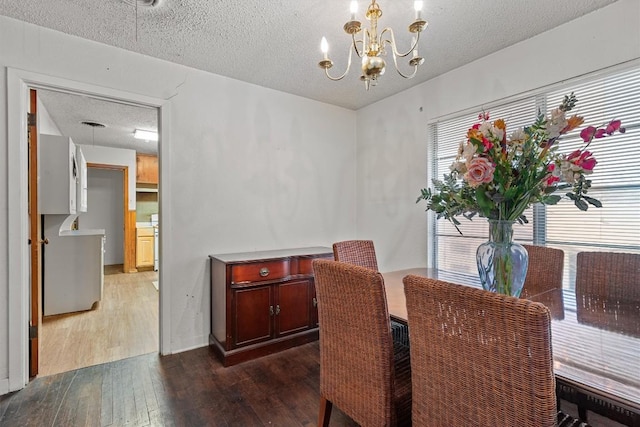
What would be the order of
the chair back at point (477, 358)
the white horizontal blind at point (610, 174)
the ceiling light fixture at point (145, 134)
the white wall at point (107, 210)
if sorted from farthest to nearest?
the white wall at point (107, 210), the ceiling light fixture at point (145, 134), the white horizontal blind at point (610, 174), the chair back at point (477, 358)

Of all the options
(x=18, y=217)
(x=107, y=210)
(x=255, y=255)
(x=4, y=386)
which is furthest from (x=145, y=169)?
(x=4, y=386)

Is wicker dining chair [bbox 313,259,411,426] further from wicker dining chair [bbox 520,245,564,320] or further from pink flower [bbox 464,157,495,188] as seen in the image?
wicker dining chair [bbox 520,245,564,320]

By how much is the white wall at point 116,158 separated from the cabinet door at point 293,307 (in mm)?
4668

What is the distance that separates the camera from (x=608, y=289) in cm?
171

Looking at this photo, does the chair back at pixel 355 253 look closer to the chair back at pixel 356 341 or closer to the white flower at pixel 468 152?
the chair back at pixel 356 341

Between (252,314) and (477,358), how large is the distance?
2007mm

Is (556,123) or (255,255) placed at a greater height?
(556,123)

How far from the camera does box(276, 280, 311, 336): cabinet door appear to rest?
277cm

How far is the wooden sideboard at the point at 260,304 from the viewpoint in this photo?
8.36 feet

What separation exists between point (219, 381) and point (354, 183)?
2.63 metres

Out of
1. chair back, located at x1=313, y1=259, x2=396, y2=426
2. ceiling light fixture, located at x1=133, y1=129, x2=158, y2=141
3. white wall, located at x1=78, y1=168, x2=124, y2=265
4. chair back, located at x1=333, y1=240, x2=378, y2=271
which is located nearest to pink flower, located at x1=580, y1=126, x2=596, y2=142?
chair back, located at x1=313, y1=259, x2=396, y2=426

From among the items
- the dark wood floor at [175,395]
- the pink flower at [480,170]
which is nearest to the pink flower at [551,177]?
the pink flower at [480,170]

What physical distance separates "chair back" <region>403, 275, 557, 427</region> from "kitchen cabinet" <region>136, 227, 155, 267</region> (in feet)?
20.7

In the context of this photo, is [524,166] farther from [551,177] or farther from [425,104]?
[425,104]
